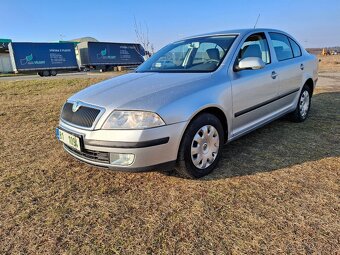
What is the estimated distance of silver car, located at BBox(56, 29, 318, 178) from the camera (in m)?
2.61

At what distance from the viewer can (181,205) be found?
102 inches

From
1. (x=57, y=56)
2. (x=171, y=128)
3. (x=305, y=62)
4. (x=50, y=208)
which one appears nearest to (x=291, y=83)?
(x=305, y=62)

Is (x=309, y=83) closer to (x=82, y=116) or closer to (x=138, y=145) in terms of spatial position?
(x=138, y=145)

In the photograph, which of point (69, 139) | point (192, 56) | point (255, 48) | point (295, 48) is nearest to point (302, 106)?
point (295, 48)

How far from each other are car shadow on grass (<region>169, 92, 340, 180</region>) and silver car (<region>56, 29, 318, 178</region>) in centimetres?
32

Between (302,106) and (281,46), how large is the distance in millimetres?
1223

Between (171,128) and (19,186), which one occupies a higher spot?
(171,128)

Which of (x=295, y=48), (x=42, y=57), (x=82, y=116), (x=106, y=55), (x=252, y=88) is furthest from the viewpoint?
(x=106, y=55)

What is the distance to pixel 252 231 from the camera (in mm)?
2197

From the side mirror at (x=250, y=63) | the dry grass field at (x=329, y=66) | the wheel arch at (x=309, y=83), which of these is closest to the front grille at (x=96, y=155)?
the side mirror at (x=250, y=63)

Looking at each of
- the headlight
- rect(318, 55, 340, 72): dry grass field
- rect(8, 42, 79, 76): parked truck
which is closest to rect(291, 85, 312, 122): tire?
the headlight

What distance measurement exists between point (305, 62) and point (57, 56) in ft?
98.9

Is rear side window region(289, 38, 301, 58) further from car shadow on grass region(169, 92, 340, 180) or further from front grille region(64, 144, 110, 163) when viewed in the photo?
front grille region(64, 144, 110, 163)

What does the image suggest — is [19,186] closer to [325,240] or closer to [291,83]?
[325,240]
